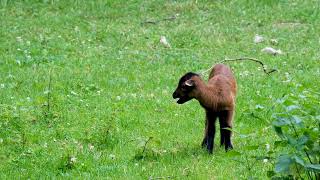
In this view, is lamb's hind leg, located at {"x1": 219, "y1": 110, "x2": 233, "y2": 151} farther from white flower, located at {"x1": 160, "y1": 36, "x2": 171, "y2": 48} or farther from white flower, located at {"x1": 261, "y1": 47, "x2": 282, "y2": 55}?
white flower, located at {"x1": 160, "y1": 36, "x2": 171, "y2": 48}

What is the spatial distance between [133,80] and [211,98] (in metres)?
4.34

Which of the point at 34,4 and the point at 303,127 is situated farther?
the point at 34,4

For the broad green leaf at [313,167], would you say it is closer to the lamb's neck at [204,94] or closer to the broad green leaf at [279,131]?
the broad green leaf at [279,131]

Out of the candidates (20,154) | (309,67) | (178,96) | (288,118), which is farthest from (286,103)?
(309,67)

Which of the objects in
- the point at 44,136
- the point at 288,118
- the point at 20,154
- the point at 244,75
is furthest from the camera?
the point at 244,75

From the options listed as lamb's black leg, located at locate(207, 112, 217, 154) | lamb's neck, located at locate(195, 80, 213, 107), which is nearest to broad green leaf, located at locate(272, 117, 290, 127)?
lamb's neck, located at locate(195, 80, 213, 107)

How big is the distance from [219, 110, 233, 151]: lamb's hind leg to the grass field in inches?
5.4

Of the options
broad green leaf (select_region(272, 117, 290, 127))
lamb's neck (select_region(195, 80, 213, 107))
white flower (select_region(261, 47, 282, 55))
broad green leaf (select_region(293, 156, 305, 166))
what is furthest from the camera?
white flower (select_region(261, 47, 282, 55))

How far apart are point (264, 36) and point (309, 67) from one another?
2949 millimetres

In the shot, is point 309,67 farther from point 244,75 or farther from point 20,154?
point 20,154

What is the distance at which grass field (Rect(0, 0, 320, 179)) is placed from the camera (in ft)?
26.9

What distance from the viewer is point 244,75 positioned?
512 inches

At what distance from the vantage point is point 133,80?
1276 centimetres

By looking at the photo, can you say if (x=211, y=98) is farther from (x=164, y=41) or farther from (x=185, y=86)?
(x=164, y=41)
